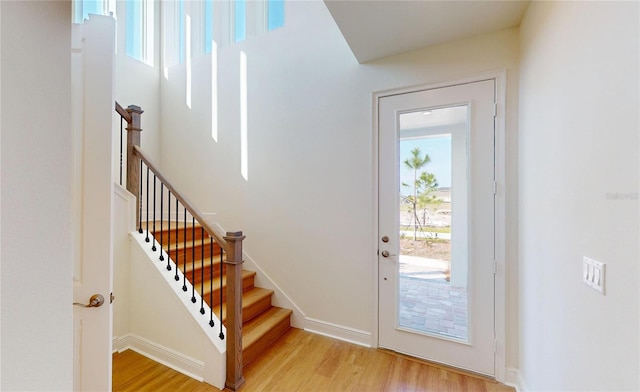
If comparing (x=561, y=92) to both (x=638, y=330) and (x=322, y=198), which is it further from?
(x=322, y=198)

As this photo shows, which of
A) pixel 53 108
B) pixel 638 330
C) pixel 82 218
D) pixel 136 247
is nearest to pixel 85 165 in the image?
pixel 82 218

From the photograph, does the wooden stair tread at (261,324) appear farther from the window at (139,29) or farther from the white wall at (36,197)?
the window at (139,29)

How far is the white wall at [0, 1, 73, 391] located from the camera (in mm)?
451

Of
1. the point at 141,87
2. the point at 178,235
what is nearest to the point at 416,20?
the point at 178,235

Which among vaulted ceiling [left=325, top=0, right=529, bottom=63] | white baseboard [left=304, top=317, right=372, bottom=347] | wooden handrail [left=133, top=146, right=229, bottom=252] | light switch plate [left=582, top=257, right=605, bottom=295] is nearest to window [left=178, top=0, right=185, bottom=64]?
wooden handrail [left=133, top=146, right=229, bottom=252]

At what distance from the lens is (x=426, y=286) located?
2361 mm

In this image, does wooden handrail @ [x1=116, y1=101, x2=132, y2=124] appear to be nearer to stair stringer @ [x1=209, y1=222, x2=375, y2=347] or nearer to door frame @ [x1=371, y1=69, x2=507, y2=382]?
stair stringer @ [x1=209, y1=222, x2=375, y2=347]

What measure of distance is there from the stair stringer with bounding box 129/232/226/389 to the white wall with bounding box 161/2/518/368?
39.2 inches

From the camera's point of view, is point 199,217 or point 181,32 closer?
point 199,217

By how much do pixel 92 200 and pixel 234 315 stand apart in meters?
1.16

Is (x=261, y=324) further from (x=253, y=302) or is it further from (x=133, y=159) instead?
(x=133, y=159)

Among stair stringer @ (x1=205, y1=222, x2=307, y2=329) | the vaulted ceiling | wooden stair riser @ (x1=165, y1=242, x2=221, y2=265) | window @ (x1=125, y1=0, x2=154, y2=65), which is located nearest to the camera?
the vaulted ceiling

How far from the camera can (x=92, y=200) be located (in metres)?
1.29

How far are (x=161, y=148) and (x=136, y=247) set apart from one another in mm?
2046
